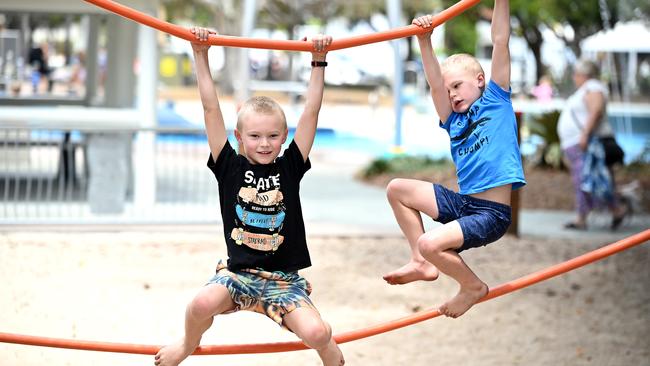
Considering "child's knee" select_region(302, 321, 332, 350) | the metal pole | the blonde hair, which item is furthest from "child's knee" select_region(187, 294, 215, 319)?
the metal pole

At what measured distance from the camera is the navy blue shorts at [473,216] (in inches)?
173

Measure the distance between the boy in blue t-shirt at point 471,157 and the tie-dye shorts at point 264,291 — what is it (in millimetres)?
539

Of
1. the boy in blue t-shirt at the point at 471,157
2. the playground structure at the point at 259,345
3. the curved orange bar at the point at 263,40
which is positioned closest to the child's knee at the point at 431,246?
the boy in blue t-shirt at the point at 471,157

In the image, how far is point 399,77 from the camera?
17.1 m

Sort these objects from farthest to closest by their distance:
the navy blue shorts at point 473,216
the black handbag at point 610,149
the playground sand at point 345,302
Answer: the black handbag at point 610,149 → the playground sand at point 345,302 → the navy blue shorts at point 473,216

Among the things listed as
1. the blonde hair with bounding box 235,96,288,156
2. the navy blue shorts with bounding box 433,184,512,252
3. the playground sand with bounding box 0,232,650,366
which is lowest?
the playground sand with bounding box 0,232,650,366

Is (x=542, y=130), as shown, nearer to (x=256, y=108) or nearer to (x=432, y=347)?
(x=432, y=347)

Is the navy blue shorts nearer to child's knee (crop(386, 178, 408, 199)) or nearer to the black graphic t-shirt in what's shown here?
child's knee (crop(386, 178, 408, 199))

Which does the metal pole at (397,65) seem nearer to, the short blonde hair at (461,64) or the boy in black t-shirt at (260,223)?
the short blonde hair at (461,64)

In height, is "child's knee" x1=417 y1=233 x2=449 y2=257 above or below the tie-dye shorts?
above

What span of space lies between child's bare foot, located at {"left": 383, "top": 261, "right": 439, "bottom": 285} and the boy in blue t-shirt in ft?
0.59

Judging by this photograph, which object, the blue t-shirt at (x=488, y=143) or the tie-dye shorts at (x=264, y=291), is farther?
the blue t-shirt at (x=488, y=143)

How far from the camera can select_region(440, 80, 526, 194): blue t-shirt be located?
4.46 m

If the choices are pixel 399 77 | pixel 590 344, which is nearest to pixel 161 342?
pixel 590 344
